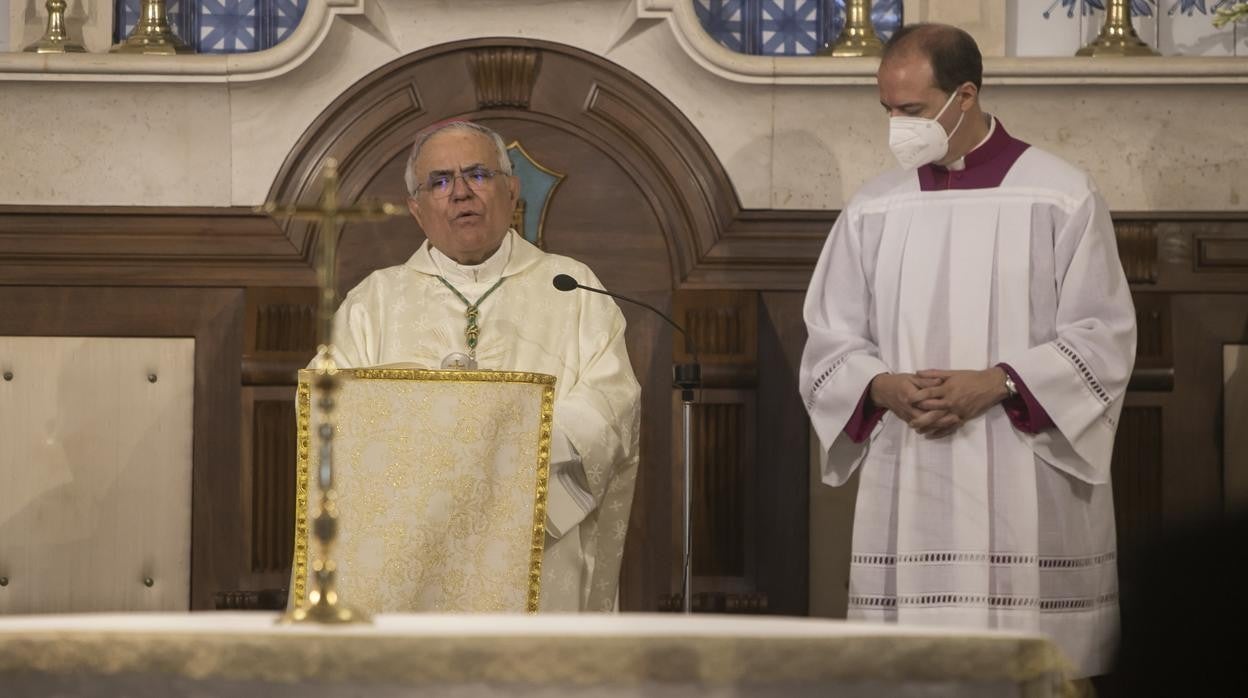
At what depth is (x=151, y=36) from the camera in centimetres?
661

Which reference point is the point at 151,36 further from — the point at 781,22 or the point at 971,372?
the point at 971,372

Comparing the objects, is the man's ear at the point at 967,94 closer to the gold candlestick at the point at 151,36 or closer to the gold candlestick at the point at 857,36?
the gold candlestick at the point at 857,36

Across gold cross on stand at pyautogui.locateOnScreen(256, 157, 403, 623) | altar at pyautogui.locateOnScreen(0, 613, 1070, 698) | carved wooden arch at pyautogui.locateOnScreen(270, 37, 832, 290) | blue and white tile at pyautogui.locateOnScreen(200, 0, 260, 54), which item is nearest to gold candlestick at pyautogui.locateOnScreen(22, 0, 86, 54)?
blue and white tile at pyautogui.locateOnScreen(200, 0, 260, 54)

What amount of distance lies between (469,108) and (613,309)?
117cm

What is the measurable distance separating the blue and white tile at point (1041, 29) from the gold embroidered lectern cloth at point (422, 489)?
297 cm

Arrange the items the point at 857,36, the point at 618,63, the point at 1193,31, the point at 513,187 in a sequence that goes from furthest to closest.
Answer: the point at 1193,31, the point at 857,36, the point at 618,63, the point at 513,187

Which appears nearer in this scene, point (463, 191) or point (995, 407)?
point (995, 407)

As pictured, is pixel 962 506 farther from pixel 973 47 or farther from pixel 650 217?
pixel 650 217

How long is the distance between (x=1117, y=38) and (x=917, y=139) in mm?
1603

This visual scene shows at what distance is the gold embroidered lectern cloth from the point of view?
183 inches

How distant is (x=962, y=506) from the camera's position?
16.8ft

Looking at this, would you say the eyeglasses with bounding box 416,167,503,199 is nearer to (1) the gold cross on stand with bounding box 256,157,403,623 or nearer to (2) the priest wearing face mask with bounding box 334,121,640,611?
(2) the priest wearing face mask with bounding box 334,121,640,611

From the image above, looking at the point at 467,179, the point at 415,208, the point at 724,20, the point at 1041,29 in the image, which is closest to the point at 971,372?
the point at 467,179

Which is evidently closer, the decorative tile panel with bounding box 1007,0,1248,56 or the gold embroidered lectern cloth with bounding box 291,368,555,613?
the gold embroidered lectern cloth with bounding box 291,368,555,613
